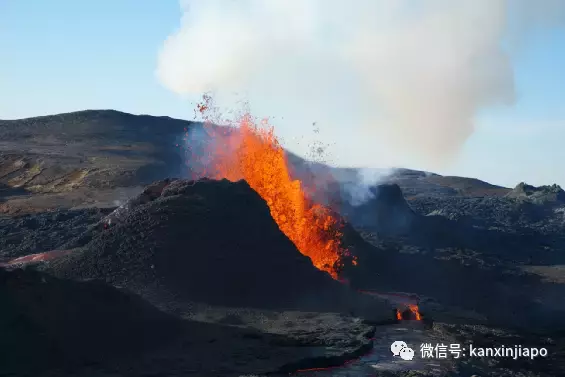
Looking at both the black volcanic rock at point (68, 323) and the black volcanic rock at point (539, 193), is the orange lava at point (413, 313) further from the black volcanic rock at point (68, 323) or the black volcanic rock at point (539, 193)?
the black volcanic rock at point (539, 193)

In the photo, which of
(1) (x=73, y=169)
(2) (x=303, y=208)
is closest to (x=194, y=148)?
(1) (x=73, y=169)

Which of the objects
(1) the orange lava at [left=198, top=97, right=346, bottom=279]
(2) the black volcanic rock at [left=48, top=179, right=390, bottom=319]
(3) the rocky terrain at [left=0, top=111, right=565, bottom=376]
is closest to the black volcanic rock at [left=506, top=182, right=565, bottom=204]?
(3) the rocky terrain at [left=0, top=111, right=565, bottom=376]

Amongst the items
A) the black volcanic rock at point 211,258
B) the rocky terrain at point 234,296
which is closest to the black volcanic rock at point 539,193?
the rocky terrain at point 234,296

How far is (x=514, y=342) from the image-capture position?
2212cm

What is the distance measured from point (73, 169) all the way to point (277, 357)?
168 feet

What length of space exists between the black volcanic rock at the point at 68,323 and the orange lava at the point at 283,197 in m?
11.8

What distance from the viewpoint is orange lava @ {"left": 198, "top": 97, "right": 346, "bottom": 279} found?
2927 centimetres

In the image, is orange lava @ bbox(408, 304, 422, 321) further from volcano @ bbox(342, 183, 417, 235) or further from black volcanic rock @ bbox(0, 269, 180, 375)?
volcano @ bbox(342, 183, 417, 235)

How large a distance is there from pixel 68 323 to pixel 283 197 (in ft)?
48.6

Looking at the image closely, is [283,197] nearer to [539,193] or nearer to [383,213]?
[383,213]

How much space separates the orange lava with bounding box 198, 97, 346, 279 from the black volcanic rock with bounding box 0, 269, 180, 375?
1181 centimetres

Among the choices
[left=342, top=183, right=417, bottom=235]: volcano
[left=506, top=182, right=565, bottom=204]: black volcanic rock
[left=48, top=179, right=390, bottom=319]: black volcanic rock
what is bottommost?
[left=48, top=179, right=390, bottom=319]: black volcanic rock

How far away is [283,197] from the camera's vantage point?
29594mm

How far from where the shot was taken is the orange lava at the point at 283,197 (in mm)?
Result: 29266
